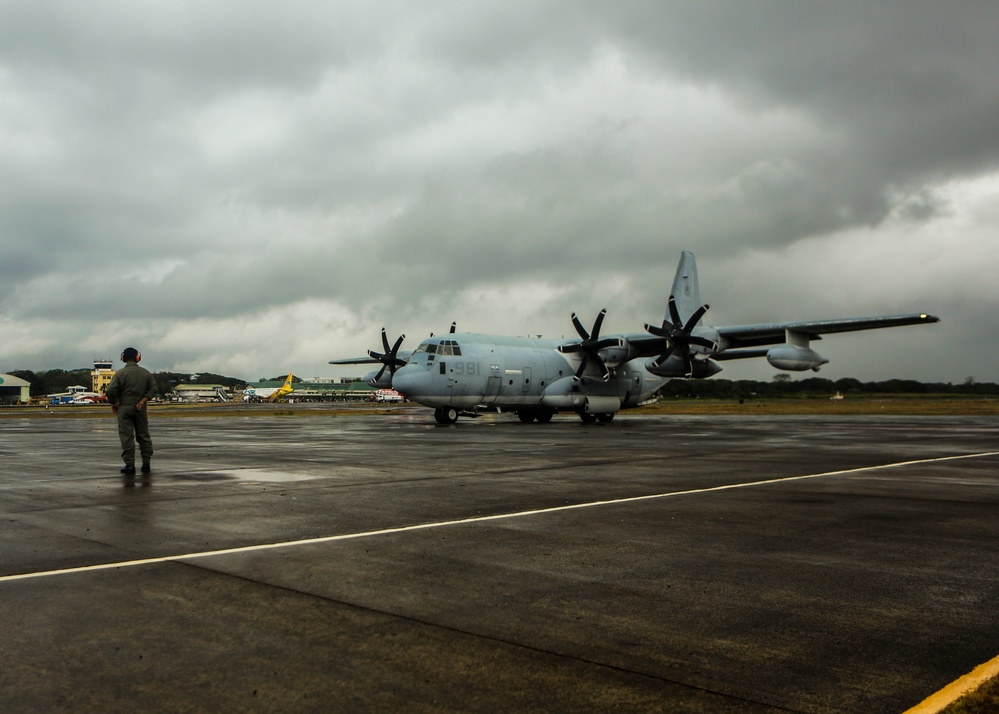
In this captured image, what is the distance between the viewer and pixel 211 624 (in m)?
4.21

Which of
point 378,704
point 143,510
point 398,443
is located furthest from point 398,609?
point 398,443

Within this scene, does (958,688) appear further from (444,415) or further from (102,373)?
(102,373)

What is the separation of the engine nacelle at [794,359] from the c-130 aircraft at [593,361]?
0.04 meters

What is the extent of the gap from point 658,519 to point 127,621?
208 inches

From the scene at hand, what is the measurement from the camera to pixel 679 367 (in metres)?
35.5

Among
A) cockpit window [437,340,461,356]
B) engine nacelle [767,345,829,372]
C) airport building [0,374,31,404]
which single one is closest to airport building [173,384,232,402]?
airport building [0,374,31,404]

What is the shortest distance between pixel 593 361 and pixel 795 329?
938 cm

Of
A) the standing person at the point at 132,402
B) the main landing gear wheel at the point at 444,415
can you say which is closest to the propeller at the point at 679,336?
the main landing gear wheel at the point at 444,415

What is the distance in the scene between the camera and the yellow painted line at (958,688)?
10.1ft

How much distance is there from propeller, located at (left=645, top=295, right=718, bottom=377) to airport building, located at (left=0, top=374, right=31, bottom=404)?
125 meters

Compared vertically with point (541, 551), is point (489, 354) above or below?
above

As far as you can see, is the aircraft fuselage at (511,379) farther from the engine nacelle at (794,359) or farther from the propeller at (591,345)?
the engine nacelle at (794,359)

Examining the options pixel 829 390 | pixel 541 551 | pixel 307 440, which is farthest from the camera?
pixel 829 390

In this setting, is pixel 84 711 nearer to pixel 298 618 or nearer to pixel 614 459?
pixel 298 618
